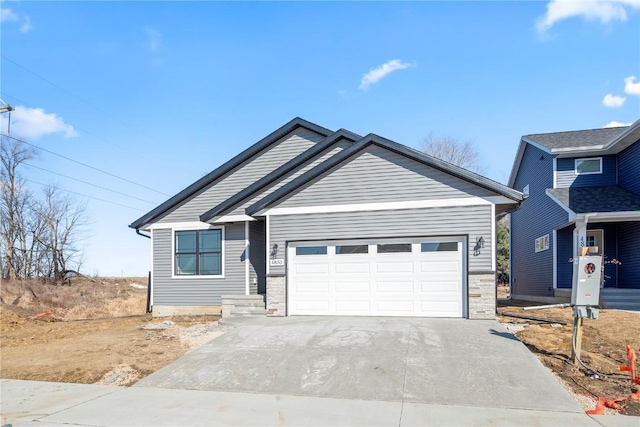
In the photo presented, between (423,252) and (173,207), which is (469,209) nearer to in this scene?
(423,252)

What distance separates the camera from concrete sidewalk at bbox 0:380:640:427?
5.06 metres

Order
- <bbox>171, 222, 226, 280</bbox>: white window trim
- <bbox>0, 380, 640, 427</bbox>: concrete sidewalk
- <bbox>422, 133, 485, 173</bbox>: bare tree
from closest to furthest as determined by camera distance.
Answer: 1. <bbox>0, 380, 640, 427</bbox>: concrete sidewalk
2. <bbox>171, 222, 226, 280</bbox>: white window trim
3. <bbox>422, 133, 485, 173</bbox>: bare tree

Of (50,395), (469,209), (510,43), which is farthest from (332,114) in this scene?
(50,395)

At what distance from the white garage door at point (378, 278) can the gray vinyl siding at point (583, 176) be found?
27.8ft

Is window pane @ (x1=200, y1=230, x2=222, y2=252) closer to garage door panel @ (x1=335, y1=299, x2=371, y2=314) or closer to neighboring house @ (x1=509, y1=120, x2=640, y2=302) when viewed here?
garage door panel @ (x1=335, y1=299, x2=371, y2=314)

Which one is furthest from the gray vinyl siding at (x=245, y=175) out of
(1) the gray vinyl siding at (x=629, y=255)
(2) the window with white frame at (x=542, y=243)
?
(1) the gray vinyl siding at (x=629, y=255)

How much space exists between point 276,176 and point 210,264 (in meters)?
3.65

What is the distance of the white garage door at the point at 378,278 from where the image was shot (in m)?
10.7

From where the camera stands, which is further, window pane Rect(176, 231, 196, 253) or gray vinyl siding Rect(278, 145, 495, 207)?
window pane Rect(176, 231, 196, 253)

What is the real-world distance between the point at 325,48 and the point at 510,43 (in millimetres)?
5768

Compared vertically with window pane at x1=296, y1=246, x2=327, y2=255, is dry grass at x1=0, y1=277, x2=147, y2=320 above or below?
below

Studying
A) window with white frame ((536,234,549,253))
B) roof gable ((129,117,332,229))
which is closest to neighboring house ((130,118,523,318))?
roof gable ((129,117,332,229))

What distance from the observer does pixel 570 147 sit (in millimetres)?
15891

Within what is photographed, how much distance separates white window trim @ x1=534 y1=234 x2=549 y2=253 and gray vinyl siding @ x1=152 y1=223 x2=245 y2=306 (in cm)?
1246
